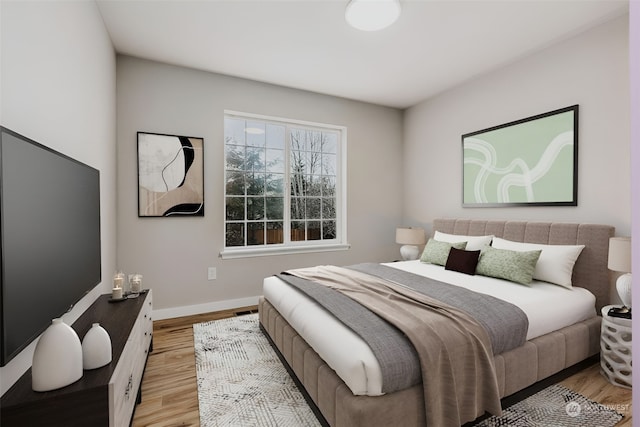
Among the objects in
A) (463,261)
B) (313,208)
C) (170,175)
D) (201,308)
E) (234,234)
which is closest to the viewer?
(463,261)

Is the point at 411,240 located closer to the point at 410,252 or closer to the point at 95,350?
the point at 410,252

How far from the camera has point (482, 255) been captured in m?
2.77

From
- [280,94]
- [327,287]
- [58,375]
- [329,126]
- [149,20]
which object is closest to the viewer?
[58,375]

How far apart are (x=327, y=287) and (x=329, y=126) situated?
2.51 m

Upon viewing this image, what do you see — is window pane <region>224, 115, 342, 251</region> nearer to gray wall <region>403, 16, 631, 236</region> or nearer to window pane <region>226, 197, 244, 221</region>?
window pane <region>226, 197, 244, 221</region>

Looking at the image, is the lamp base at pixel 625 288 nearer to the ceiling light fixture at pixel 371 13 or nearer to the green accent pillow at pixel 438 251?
Answer: the green accent pillow at pixel 438 251

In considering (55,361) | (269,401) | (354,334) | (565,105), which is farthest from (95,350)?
(565,105)

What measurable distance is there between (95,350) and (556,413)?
2418mm

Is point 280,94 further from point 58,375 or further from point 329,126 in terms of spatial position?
point 58,375

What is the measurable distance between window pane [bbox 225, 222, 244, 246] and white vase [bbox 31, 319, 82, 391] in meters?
2.45

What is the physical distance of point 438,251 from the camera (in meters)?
3.17

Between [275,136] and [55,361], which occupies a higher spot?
[275,136]

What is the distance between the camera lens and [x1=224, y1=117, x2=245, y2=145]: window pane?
3.59 metres

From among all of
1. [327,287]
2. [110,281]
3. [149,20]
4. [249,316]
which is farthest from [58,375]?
[149,20]
